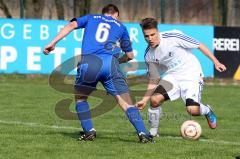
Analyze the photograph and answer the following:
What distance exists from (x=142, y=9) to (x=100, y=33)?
26178 mm

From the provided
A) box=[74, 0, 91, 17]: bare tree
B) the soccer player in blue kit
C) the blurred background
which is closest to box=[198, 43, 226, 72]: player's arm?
the soccer player in blue kit

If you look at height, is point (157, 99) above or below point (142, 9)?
above

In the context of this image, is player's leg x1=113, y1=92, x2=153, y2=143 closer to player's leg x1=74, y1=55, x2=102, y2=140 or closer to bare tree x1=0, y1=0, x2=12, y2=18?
player's leg x1=74, y1=55, x2=102, y2=140

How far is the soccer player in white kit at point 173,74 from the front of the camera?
1030 centimetres

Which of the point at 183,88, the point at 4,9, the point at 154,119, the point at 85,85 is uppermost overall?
the point at 85,85

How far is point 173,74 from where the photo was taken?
1065 cm

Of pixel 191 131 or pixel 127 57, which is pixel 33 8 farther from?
pixel 191 131

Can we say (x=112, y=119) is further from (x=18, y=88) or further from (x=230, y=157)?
(x=18, y=88)

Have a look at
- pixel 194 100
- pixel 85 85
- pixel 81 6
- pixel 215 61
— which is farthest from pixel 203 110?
pixel 81 6

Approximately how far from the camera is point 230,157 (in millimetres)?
8688

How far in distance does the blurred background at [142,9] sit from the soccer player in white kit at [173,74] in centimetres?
1470

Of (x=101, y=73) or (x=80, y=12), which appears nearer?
(x=101, y=73)

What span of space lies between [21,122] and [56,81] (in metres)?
6.81

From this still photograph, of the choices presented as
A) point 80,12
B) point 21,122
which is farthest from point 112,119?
point 80,12
